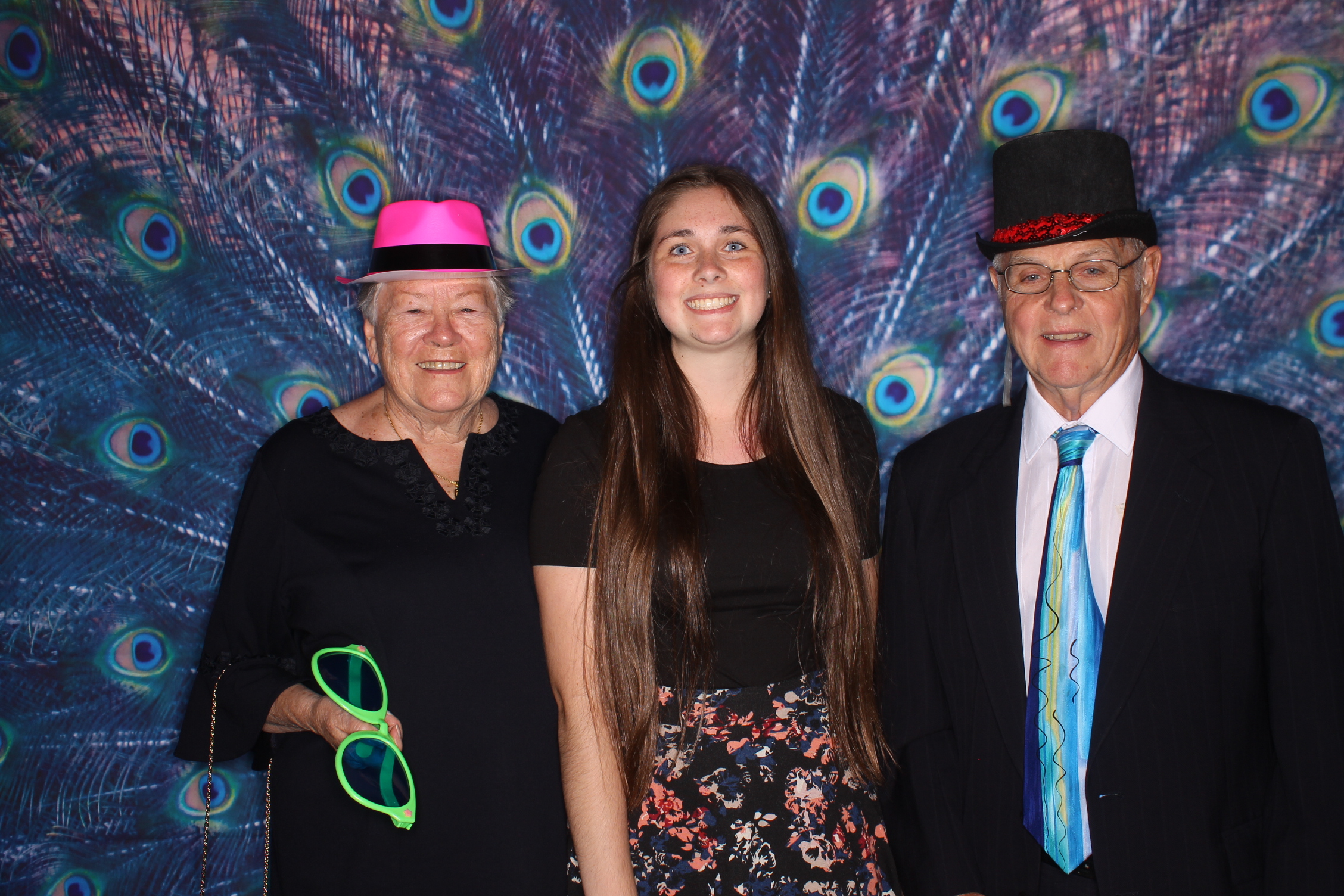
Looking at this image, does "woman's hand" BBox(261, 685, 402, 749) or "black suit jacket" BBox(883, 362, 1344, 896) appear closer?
"black suit jacket" BBox(883, 362, 1344, 896)

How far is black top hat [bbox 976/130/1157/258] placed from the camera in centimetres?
182

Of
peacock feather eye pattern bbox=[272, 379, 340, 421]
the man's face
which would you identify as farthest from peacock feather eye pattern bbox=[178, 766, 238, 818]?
the man's face

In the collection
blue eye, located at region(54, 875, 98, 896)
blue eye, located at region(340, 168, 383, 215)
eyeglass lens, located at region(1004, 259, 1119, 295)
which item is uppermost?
blue eye, located at region(340, 168, 383, 215)

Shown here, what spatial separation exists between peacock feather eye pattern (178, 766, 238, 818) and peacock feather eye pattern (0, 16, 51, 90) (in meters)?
2.26

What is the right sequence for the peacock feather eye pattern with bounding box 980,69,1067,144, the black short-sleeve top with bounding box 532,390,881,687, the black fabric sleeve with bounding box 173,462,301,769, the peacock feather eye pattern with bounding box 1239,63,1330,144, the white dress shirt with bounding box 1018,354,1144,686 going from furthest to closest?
the peacock feather eye pattern with bounding box 980,69,1067,144, the peacock feather eye pattern with bounding box 1239,63,1330,144, the black fabric sleeve with bounding box 173,462,301,769, the black short-sleeve top with bounding box 532,390,881,687, the white dress shirt with bounding box 1018,354,1144,686

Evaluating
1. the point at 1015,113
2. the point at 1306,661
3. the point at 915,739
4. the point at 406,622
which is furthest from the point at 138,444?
the point at 1306,661

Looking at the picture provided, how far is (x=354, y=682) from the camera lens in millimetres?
1863

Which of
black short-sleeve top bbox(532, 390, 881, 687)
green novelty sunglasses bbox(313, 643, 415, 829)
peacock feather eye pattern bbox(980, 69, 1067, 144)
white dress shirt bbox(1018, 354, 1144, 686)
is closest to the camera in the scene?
white dress shirt bbox(1018, 354, 1144, 686)

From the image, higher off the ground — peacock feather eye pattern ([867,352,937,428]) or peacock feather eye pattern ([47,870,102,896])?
peacock feather eye pattern ([867,352,937,428])

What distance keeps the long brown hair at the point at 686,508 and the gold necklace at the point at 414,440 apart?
41 cm

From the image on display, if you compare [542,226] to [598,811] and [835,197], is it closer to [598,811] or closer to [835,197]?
[835,197]

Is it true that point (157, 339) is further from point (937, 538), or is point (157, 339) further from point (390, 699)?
point (937, 538)

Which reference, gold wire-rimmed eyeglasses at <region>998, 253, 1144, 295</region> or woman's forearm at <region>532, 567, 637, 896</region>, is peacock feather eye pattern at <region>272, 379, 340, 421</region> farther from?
gold wire-rimmed eyeglasses at <region>998, 253, 1144, 295</region>

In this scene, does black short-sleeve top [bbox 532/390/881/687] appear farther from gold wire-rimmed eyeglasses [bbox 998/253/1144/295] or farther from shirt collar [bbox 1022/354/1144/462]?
gold wire-rimmed eyeglasses [bbox 998/253/1144/295]
